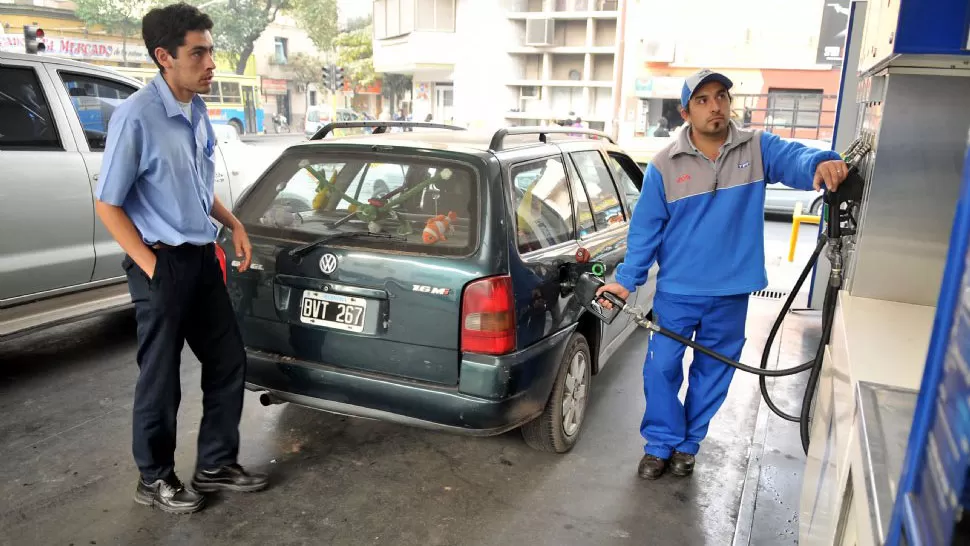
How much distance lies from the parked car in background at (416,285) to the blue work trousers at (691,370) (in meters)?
0.46

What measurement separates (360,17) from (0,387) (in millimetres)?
35952

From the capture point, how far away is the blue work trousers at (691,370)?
3.23 m

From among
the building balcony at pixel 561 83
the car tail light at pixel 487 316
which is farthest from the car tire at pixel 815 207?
the building balcony at pixel 561 83

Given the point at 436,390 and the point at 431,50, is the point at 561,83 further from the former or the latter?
the point at 436,390

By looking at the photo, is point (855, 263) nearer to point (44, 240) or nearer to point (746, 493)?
point (746, 493)

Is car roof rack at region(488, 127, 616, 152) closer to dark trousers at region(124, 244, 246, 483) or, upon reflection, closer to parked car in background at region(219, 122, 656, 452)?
parked car in background at region(219, 122, 656, 452)

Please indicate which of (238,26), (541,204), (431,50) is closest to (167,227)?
(541,204)

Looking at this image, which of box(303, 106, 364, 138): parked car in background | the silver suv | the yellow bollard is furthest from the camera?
box(303, 106, 364, 138): parked car in background

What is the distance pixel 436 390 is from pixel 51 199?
10.2 feet

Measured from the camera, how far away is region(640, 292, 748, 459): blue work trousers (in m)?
3.23

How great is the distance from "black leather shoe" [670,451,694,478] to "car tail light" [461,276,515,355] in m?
1.12

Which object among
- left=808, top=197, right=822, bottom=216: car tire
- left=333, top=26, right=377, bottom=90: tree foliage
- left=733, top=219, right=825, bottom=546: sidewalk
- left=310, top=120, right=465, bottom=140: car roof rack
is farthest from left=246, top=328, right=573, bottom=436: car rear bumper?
left=333, top=26, right=377, bottom=90: tree foliage

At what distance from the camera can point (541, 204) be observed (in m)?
3.54

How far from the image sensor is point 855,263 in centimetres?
251
